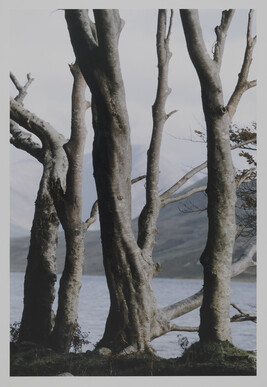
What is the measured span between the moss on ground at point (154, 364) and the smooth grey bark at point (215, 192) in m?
0.17

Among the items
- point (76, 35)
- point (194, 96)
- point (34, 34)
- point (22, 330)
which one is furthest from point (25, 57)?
point (22, 330)

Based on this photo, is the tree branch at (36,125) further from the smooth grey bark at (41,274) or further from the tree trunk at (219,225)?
the tree trunk at (219,225)

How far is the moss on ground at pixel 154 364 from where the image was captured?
22.2 ft

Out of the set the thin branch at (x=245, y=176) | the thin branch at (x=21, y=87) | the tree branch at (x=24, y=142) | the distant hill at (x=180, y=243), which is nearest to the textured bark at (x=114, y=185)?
the thin branch at (x=245, y=176)

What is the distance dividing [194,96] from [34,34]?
93.7 inches

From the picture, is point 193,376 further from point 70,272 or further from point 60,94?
point 60,94

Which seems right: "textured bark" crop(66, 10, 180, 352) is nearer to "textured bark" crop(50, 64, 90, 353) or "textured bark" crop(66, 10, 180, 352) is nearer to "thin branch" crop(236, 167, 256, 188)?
"textured bark" crop(50, 64, 90, 353)

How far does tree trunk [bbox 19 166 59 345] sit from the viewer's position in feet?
25.6

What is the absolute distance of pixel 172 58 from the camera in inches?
319

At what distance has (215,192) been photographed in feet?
21.9

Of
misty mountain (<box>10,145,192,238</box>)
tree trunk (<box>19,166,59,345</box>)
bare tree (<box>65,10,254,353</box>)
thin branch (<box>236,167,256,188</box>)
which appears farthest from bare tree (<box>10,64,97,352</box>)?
thin branch (<box>236,167,256,188</box>)

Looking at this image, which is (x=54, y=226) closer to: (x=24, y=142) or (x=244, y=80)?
(x=24, y=142)

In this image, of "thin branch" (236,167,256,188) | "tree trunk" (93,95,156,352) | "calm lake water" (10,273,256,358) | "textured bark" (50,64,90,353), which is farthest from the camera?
"thin branch" (236,167,256,188)

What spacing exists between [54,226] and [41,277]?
650 mm
